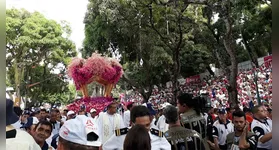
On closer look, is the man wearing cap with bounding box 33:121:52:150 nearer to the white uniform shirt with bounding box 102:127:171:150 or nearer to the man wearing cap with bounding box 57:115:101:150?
the white uniform shirt with bounding box 102:127:171:150

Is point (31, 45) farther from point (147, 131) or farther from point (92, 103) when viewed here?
point (147, 131)

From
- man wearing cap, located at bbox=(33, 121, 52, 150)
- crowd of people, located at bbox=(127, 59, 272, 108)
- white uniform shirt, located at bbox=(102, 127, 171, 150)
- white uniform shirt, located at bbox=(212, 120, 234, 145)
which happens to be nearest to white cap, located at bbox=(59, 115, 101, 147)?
white uniform shirt, located at bbox=(102, 127, 171, 150)

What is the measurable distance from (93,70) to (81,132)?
17.8 m

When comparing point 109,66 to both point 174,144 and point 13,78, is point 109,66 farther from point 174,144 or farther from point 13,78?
point 174,144

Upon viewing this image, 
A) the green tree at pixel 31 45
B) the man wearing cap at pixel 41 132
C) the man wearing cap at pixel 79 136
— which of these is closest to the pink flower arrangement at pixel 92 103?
the green tree at pixel 31 45

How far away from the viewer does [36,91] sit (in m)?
34.2

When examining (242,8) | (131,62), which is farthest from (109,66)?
(242,8)

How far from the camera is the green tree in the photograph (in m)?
23.9

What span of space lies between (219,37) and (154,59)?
746cm

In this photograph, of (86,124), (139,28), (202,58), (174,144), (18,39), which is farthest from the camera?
(202,58)

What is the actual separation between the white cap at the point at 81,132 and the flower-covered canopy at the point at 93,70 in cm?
1731

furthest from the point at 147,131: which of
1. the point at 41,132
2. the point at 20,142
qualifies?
the point at 41,132

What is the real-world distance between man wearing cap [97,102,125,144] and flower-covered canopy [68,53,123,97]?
41.8ft

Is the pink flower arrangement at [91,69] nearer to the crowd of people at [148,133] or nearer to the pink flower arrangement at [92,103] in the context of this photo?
the pink flower arrangement at [92,103]
